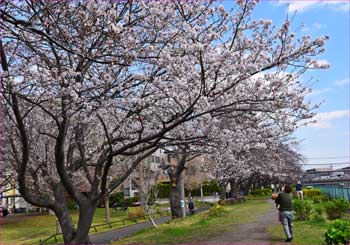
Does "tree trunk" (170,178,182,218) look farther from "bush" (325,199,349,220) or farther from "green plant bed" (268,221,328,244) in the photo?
"bush" (325,199,349,220)

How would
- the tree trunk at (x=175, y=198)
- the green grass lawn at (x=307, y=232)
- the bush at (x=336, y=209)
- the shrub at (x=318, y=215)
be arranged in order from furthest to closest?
the tree trunk at (x=175, y=198) < the bush at (x=336, y=209) < the shrub at (x=318, y=215) < the green grass lawn at (x=307, y=232)

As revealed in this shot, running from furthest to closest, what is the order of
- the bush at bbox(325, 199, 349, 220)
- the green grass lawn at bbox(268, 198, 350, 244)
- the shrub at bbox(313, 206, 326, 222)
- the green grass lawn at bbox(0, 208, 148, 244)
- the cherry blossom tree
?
the green grass lawn at bbox(0, 208, 148, 244) < the bush at bbox(325, 199, 349, 220) < the shrub at bbox(313, 206, 326, 222) < the green grass lawn at bbox(268, 198, 350, 244) < the cherry blossom tree

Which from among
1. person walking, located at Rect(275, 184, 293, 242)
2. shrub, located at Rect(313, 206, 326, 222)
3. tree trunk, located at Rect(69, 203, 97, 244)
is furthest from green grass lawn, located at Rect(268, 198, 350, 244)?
tree trunk, located at Rect(69, 203, 97, 244)

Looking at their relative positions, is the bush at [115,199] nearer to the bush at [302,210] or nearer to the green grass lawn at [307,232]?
the bush at [302,210]

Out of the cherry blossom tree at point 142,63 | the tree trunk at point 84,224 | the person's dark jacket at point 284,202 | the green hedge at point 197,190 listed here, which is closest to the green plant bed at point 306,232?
the person's dark jacket at point 284,202

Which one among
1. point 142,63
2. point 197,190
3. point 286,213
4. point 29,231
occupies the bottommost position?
point 29,231

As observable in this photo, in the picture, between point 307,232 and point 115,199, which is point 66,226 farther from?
point 115,199

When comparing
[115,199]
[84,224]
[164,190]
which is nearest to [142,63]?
[84,224]

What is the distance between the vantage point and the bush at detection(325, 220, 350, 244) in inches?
361

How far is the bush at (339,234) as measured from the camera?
9.16 meters

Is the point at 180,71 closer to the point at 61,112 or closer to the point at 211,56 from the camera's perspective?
the point at 211,56

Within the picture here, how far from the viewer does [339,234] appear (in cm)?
924

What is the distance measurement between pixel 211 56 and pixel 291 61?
6.54 feet

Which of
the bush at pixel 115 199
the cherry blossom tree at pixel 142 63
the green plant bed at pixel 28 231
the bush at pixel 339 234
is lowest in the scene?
the green plant bed at pixel 28 231
